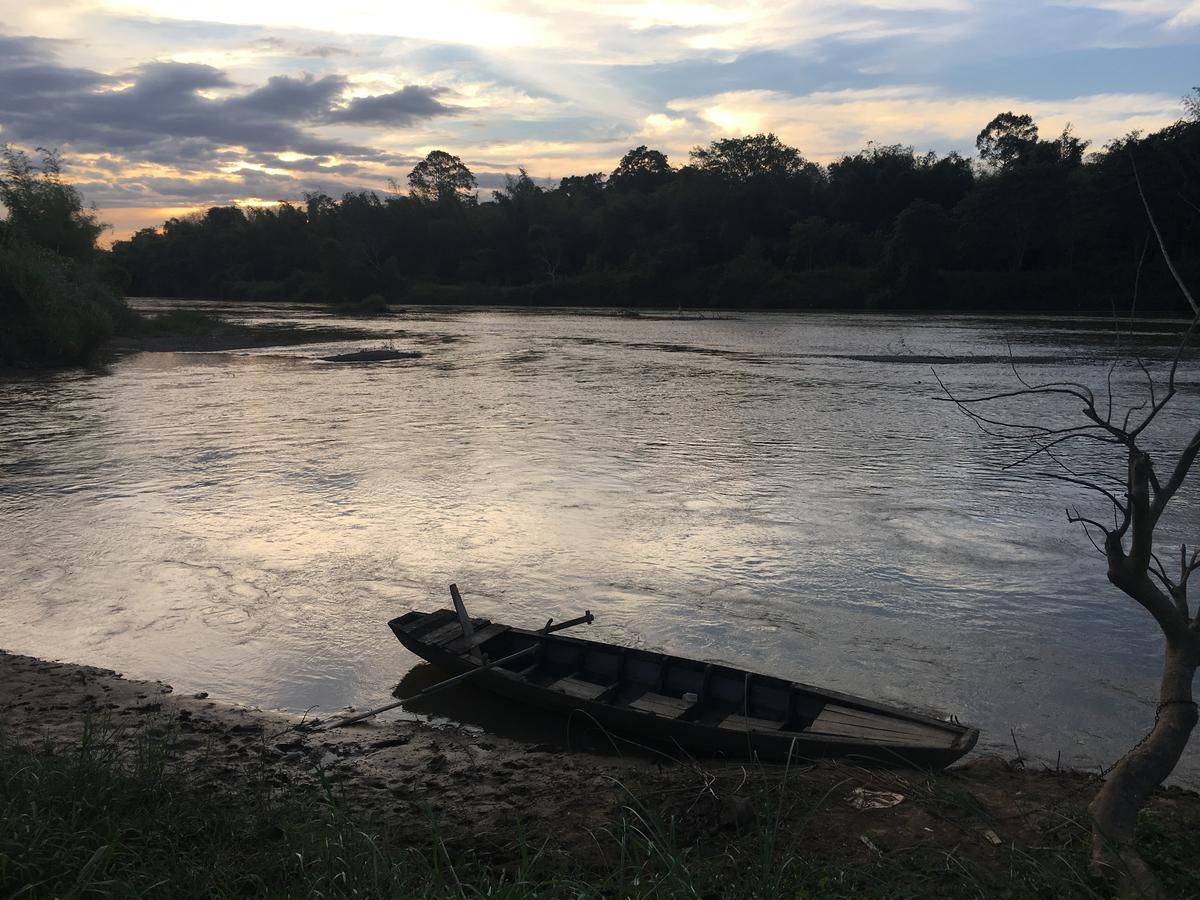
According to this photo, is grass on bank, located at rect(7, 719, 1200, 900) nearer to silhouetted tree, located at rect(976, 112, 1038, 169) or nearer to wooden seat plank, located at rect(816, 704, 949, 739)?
wooden seat plank, located at rect(816, 704, 949, 739)

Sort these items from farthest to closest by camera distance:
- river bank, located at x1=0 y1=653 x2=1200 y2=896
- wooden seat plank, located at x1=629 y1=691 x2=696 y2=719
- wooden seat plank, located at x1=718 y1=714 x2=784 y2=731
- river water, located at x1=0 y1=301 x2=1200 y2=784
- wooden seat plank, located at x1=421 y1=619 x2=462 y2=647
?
river water, located at x1=0 y1=301 x2=1200 y2=784 < wooden seat plank, located at x1=421 y1=619 x2=462 y2=647 < wooden seat plank, located at x1=629 y1=691 x2=696 y2=719 < wooden seat plank, located at x1=718 y1=714 x2=784 y2=731 < river bank, located at x1=0 y1=653 x2=1200 y2=896

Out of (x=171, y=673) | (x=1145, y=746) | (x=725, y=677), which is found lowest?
(x=171, y=673)

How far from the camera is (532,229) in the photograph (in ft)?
354

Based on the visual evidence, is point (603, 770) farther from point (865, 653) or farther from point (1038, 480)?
point (1038, 480)

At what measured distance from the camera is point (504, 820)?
5.64m

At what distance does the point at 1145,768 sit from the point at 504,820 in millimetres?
3572

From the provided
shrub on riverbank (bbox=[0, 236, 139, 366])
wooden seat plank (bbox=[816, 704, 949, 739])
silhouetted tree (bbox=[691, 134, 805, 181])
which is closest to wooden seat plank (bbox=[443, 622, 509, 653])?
wooden seat plank (bbox=[816, 704, 949, 739])

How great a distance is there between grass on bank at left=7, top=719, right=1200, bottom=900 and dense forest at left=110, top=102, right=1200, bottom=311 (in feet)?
196

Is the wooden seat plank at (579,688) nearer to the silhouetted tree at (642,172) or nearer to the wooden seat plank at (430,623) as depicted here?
the wooden seat plank at (430,623)

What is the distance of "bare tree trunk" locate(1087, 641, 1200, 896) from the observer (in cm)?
443

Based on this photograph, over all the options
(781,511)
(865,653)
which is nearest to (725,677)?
(865,653)

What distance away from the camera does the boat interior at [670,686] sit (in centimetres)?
641

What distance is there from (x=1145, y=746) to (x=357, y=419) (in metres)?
22.2

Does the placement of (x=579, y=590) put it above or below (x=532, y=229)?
below
